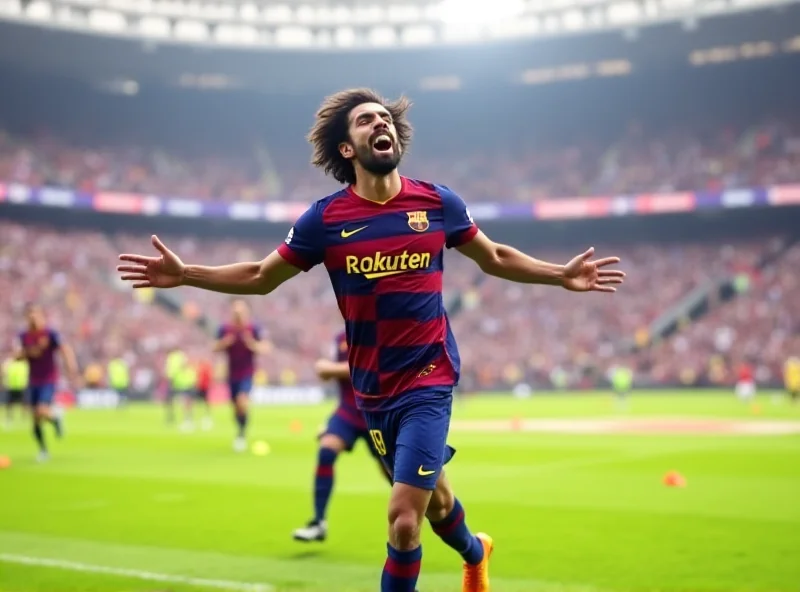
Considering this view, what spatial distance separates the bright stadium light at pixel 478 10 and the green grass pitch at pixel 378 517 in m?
41.2

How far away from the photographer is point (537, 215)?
5706 centimetres

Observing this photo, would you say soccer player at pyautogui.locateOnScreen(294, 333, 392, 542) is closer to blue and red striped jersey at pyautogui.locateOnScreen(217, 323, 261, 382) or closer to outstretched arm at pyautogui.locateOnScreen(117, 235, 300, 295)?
outstretched arm at pyautogui.locateOnScreen(117, 235, 300, 295)

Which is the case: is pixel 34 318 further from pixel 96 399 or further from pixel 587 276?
pixel 96 399

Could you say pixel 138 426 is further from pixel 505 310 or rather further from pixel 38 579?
pixel 505 310

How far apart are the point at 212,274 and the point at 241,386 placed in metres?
12.7

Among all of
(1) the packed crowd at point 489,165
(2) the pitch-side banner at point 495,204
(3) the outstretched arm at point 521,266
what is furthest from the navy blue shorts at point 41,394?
(1) the packed crowd at point 489,165

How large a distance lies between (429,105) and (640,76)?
44.1 feet

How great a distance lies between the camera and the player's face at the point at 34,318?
16250 millimetres

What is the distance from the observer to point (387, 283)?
5766mm

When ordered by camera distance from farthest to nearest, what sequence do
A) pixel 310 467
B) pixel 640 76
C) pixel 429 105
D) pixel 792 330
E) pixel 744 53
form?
pixel 429 105 → pixel 640 76 → pixel 744 53 → pixel 792 330 → pixel 310 467

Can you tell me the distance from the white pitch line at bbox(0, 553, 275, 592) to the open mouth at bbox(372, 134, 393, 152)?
11.2 feet

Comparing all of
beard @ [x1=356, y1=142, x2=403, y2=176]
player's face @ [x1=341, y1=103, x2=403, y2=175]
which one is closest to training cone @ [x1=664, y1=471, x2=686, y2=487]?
player's face @ [x1=341, y1=103, x2=403, y2=175]

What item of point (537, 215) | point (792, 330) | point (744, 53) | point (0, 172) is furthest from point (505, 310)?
point (0, 172)

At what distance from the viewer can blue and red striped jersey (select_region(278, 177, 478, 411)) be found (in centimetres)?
575
